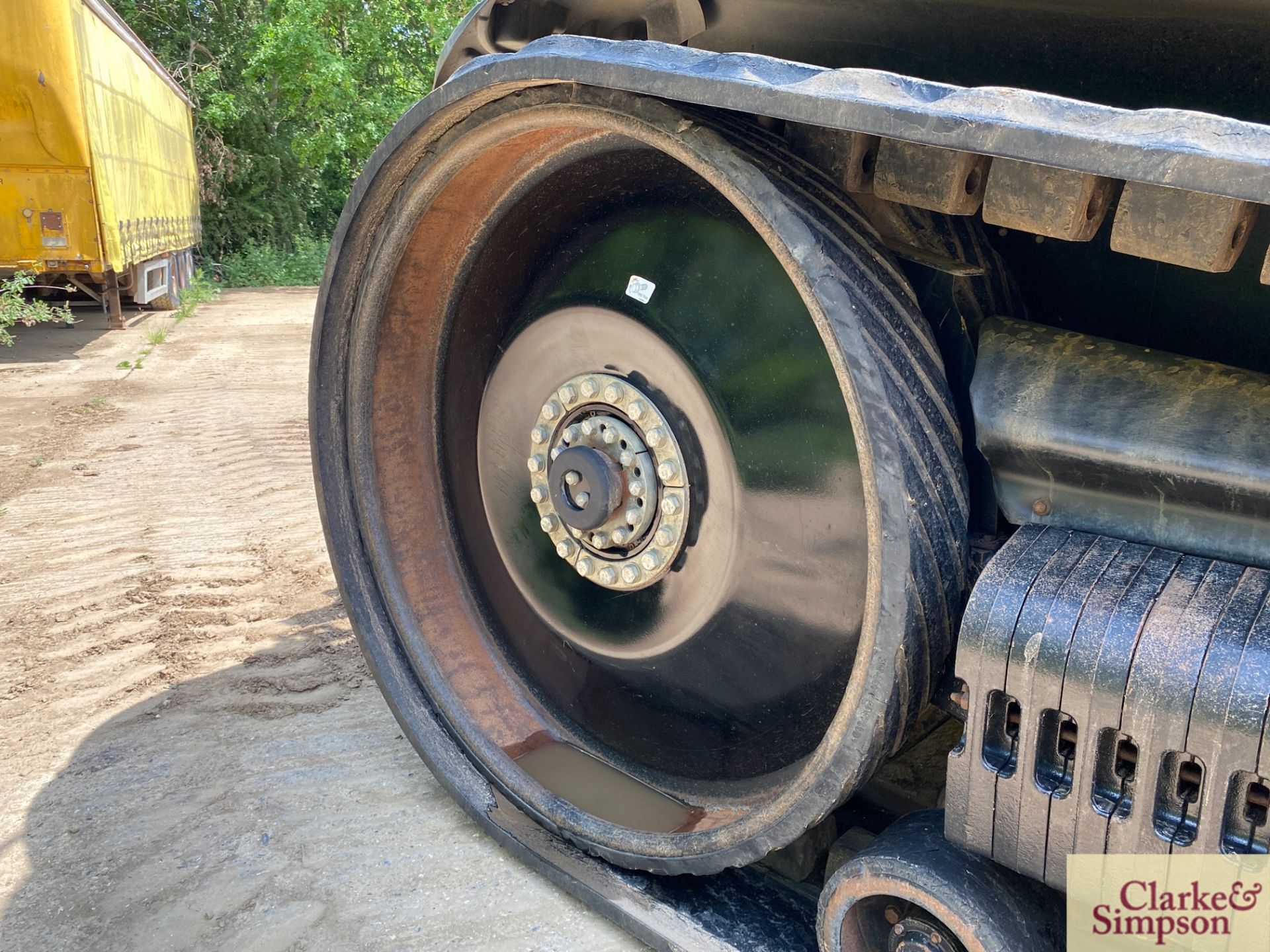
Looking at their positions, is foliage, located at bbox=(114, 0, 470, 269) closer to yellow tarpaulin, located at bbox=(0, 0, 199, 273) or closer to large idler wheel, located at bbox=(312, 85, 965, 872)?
yellow tarpaulin, located at bbox=(0, 0, 199, 273)

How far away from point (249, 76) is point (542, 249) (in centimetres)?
1813

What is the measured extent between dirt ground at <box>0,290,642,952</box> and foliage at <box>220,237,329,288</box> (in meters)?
12.9

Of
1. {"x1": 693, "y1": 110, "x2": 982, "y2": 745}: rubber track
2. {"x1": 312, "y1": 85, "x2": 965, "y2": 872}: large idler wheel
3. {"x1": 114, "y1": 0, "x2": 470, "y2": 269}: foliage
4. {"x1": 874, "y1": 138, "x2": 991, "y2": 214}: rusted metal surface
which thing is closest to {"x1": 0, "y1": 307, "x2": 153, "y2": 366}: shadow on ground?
{"x1": 114, "y1": 0, "x2": 470, "y2": 269}: foliage

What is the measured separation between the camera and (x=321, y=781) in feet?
7.65

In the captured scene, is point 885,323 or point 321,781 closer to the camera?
point 885,323

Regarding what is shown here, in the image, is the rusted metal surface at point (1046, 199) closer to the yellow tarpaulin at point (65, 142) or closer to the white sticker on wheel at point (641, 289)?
the white sticker on wheel at point (641, 289)

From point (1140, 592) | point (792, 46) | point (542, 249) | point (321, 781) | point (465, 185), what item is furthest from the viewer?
point (321, 781)

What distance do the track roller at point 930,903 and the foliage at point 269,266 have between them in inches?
661

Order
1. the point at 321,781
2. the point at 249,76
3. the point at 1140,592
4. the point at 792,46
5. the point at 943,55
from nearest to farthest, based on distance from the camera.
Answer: the point at 1140,592
the point at 943,55
the point at 792,46
the point at 321,781
the point at 249,76

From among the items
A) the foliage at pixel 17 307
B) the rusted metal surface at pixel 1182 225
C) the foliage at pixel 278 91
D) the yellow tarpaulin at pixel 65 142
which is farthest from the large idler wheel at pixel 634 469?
the foliage at pixel 278 91

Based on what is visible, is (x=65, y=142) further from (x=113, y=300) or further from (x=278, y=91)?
(x=278, y=91)

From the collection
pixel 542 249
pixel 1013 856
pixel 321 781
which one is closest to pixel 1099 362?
pixel 1013 856

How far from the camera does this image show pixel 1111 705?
3.85 ft

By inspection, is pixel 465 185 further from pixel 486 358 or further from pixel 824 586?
pixel 824 586
